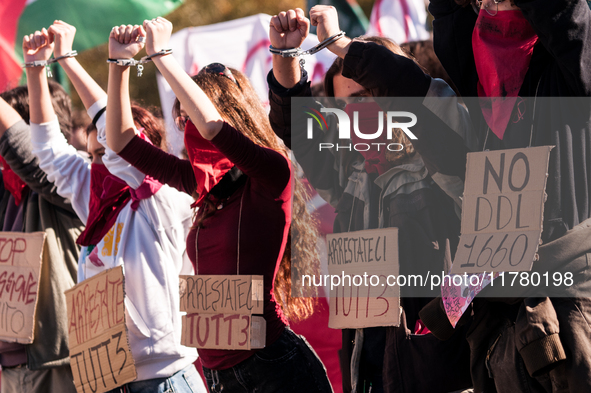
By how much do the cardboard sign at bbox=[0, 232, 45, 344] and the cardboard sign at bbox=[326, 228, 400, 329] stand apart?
5.75 feet

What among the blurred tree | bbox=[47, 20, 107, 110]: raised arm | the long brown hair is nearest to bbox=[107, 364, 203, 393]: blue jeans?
the long brown hair

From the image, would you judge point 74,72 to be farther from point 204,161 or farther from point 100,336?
point 100,336

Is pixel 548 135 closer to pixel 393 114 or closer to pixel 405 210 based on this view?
pixel 393 114

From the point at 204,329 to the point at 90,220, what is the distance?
916 mm

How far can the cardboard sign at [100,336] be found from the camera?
2643mm

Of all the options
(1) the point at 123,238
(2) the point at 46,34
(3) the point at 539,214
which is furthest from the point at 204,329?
(2) the point at 46,34

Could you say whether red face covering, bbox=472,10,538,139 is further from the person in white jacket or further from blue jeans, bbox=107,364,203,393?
blue jeans, bbox=107,364,203,393

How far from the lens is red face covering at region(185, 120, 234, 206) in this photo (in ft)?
7.79

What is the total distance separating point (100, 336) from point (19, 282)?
863 mm

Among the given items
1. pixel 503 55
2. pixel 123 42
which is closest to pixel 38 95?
pixel 123 42

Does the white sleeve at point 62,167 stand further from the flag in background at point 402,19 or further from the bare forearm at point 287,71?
the flag in background at point 402,19

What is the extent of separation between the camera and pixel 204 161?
7.95 ft

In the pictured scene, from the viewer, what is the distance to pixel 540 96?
5.48ft

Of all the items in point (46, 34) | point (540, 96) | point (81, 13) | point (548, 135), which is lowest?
point (548, 135)
